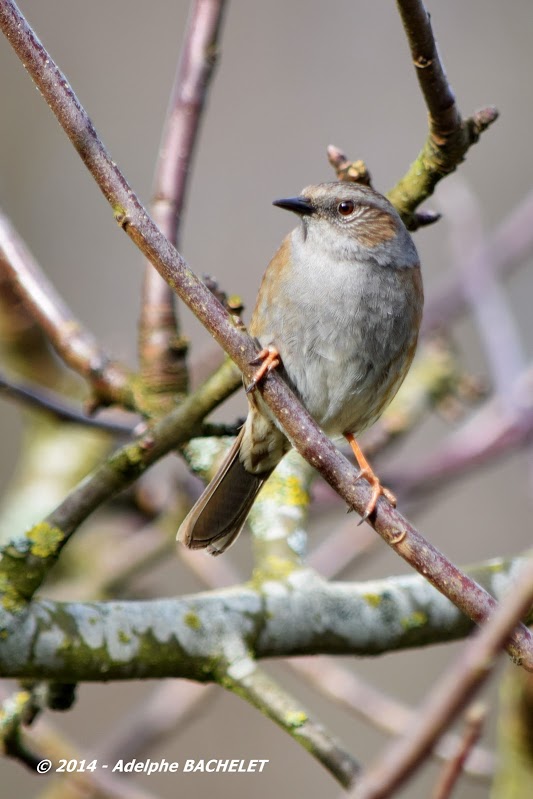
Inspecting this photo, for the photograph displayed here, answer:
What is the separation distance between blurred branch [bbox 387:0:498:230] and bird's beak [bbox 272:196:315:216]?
51 cm

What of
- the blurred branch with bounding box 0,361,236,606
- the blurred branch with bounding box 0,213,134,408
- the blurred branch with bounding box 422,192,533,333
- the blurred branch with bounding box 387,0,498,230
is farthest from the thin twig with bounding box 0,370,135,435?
the blurred branch with bounding box 422,192,533,333

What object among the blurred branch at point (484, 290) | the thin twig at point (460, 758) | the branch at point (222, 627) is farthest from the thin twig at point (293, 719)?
the blurred branch at point (484, 290)

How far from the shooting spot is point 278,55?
8.20 meters

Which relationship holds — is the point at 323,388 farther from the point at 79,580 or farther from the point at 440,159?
the point at 79,580

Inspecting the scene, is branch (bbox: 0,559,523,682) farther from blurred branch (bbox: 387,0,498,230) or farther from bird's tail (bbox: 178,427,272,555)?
blurred branch (bbox: 387,0,498,230)

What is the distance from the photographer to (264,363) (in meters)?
2.44

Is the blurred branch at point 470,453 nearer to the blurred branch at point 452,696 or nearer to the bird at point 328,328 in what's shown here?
the bird at point 328,328

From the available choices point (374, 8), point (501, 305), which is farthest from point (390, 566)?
point (374, 8)

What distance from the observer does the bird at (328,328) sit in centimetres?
321

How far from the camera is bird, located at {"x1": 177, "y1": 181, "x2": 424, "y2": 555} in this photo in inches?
126

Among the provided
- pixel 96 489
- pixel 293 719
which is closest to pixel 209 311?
pixel 96 489

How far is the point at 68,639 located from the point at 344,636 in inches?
29.9

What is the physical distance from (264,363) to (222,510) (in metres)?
0.96

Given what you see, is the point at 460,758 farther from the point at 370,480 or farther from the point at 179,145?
the point at 179,145
